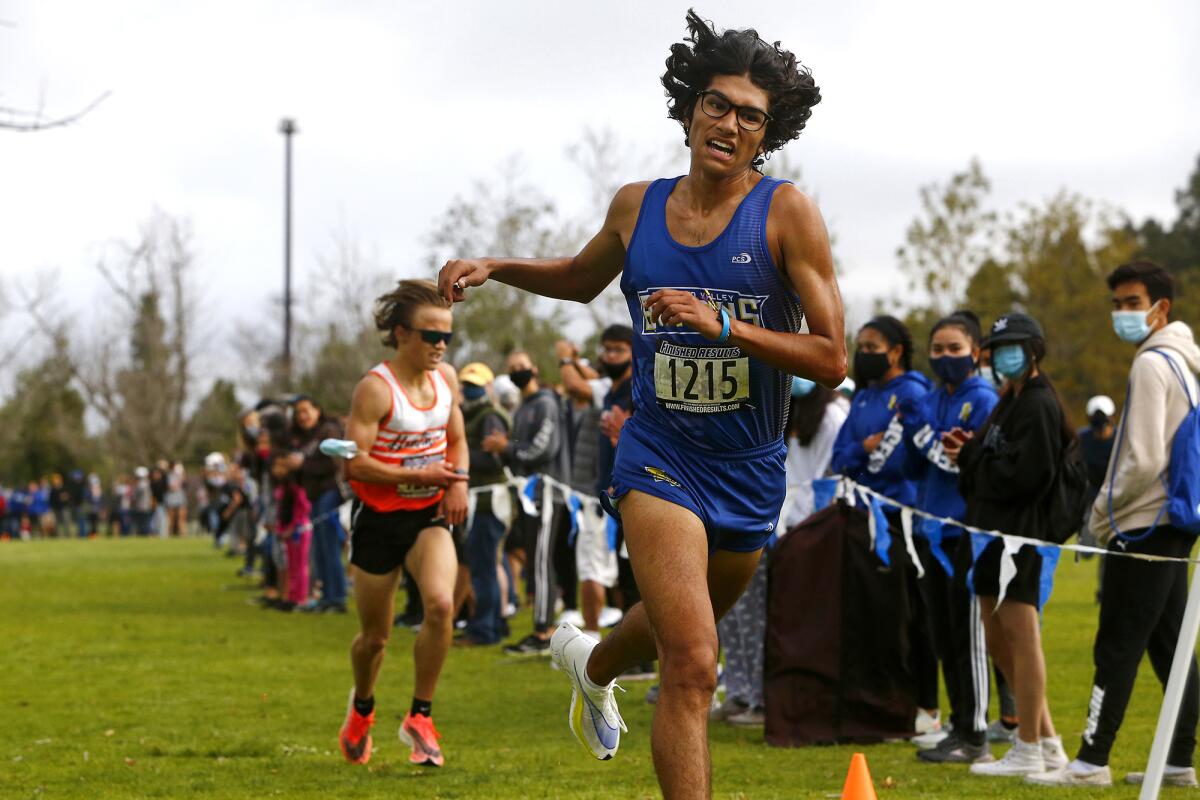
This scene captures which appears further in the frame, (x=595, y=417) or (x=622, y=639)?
(x=595, y=417)

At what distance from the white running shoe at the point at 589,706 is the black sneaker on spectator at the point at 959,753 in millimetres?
2715

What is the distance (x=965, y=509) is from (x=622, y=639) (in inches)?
123

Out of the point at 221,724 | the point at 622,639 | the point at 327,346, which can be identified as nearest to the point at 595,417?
the point at 221,724

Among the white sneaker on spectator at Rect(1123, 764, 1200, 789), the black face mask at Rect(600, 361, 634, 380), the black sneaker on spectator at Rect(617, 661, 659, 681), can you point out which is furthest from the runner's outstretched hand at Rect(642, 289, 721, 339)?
the black sneaker on spectator at Rect(617, 661, 659, 681)

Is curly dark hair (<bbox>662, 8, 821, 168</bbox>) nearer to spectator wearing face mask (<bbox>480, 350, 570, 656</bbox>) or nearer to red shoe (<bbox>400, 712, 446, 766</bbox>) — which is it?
red shoe (<bbox>400, 712, 446, 766</bbox>)

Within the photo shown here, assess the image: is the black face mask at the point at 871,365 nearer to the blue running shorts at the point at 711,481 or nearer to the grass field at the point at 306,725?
the grass field at the point at 306,725

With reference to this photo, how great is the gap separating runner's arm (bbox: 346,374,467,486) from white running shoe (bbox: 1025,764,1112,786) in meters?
3.11

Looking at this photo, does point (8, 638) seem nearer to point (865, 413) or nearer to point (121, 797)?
point (121, 797)

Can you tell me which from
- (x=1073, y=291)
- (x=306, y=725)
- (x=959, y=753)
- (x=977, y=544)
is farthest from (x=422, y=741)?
(x=1073, y=291)

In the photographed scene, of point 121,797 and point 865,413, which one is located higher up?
point 865,413

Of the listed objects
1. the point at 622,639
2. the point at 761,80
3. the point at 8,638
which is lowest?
the point at 8,638

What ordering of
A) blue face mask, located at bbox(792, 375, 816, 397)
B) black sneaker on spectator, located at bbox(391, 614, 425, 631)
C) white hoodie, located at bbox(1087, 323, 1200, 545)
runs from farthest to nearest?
→ black sneaker on spectator, located at bbox(391, 614, 425, 631)
blue face mask, located at bbox(792, 375, 816, 397)
white hoodie, located at bbox(1087, 323, 1200, 545)

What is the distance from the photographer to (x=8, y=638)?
1422 cm

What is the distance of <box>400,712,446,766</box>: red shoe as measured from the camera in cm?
743
